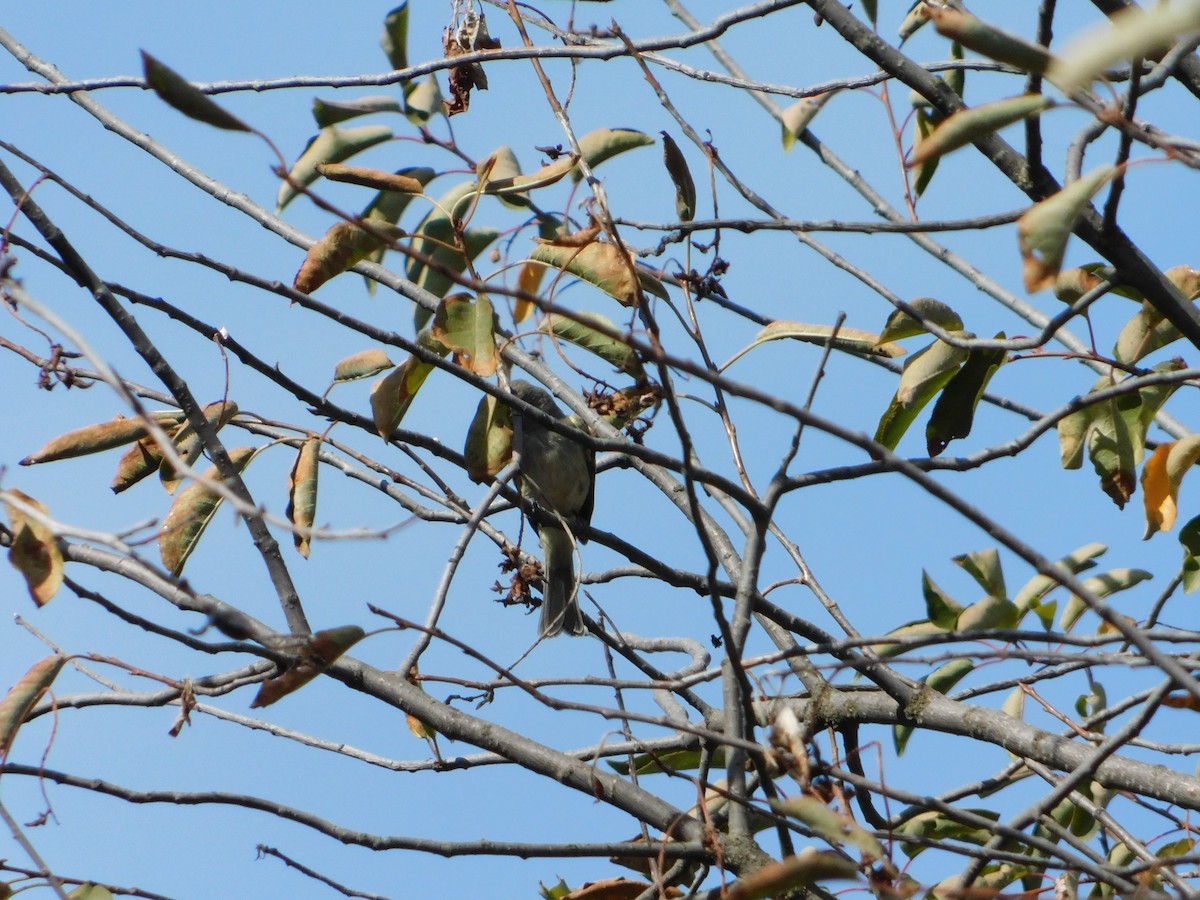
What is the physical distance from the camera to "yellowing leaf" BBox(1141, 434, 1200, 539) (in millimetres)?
2906

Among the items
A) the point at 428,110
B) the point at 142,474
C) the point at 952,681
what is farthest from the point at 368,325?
the point at 952,681

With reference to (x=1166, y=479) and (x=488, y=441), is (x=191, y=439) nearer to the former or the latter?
(x=488, y=441)

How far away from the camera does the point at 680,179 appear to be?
3.11 m

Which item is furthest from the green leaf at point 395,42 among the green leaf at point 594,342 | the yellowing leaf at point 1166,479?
the yellowing leaf at point 1166,479

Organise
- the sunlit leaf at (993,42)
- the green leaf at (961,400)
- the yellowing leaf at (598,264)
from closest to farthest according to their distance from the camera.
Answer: the sunlit leaf at (993,42)
the yellowing leaf at (598,264)
the green leaf at (961,400)

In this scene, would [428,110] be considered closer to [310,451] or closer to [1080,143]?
[310,451]

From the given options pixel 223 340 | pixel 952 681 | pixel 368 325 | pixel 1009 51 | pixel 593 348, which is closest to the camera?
pixel 1009 51

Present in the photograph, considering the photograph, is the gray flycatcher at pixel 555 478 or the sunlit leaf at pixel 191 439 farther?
the gray flycatcher at pixel 555 478

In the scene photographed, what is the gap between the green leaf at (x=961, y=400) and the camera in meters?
2.88

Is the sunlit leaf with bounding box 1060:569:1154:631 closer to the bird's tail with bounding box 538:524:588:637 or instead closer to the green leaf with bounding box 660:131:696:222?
the green leaf with bounding box 660:131:696:222

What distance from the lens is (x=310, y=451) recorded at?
3057mm

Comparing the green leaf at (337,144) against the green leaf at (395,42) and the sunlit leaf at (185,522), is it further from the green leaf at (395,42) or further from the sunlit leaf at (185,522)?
the sunlit leaf at (185,522)

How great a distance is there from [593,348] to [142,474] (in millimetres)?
1221

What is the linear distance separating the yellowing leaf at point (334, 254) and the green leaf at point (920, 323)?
1.16m
